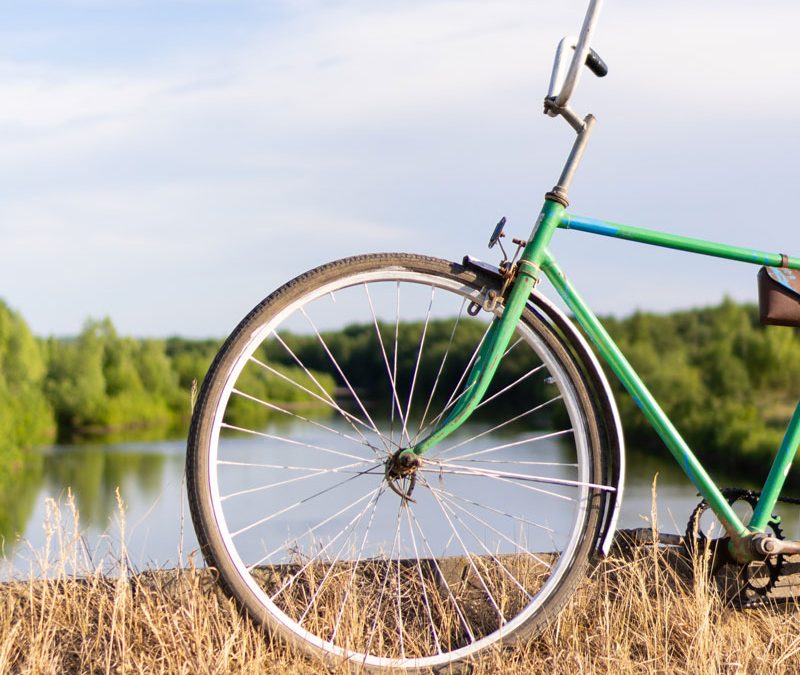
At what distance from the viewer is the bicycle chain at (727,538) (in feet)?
7.18

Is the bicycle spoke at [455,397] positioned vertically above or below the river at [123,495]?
above

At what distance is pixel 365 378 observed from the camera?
2842cm

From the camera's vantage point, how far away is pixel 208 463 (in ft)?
6.16

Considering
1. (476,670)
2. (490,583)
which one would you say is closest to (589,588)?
(490,583)

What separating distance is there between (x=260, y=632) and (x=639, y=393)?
96cm

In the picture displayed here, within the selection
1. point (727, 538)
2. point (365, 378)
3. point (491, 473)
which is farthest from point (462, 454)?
point (365, 378)

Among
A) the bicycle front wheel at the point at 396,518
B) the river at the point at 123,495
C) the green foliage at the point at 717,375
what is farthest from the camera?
the green foliage at the point at 717,375

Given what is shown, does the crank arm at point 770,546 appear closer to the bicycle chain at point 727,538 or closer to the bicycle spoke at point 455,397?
Answer: the bicycle chain at point 727,538

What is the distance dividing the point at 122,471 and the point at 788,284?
110 ft

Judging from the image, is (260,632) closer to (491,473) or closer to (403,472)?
(403,472)

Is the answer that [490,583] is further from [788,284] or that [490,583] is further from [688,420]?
[688,420]

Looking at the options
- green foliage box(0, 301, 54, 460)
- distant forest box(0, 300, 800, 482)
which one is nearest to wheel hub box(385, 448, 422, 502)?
distant forest box(0, 300, 800, 482)

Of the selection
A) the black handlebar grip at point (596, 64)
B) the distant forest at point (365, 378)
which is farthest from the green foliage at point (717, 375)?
the black handlebar grip at point (596, 64)

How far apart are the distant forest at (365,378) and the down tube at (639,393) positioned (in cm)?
2202
